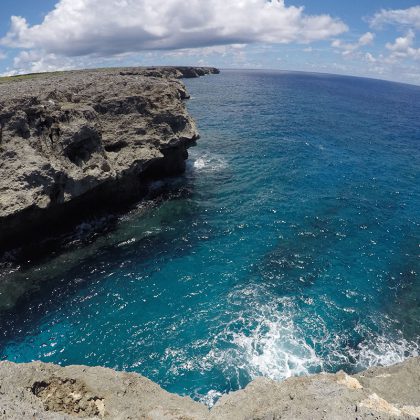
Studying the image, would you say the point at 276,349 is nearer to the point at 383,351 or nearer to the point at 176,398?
the point at 383,351

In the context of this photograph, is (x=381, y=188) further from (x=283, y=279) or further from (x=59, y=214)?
(x=59, y=214)

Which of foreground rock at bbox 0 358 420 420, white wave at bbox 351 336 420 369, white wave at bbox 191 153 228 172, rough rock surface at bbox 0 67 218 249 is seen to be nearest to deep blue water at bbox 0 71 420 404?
white wave at bbox 351 336 420 369

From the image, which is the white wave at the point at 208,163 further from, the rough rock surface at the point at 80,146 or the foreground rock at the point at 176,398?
the foreground rock at the point at 176,398

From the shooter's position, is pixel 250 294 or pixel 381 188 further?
pixel 381 188

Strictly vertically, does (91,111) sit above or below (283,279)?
above

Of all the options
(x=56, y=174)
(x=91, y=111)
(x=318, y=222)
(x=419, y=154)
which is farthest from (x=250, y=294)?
(x=419, y=154)

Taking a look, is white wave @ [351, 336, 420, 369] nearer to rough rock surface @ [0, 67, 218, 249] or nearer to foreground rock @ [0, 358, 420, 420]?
foreground rock @ [0, 358, 420, 420]

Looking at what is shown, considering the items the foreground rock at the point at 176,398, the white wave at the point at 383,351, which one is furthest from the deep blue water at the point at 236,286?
the foreground rock at the point at 176,398
